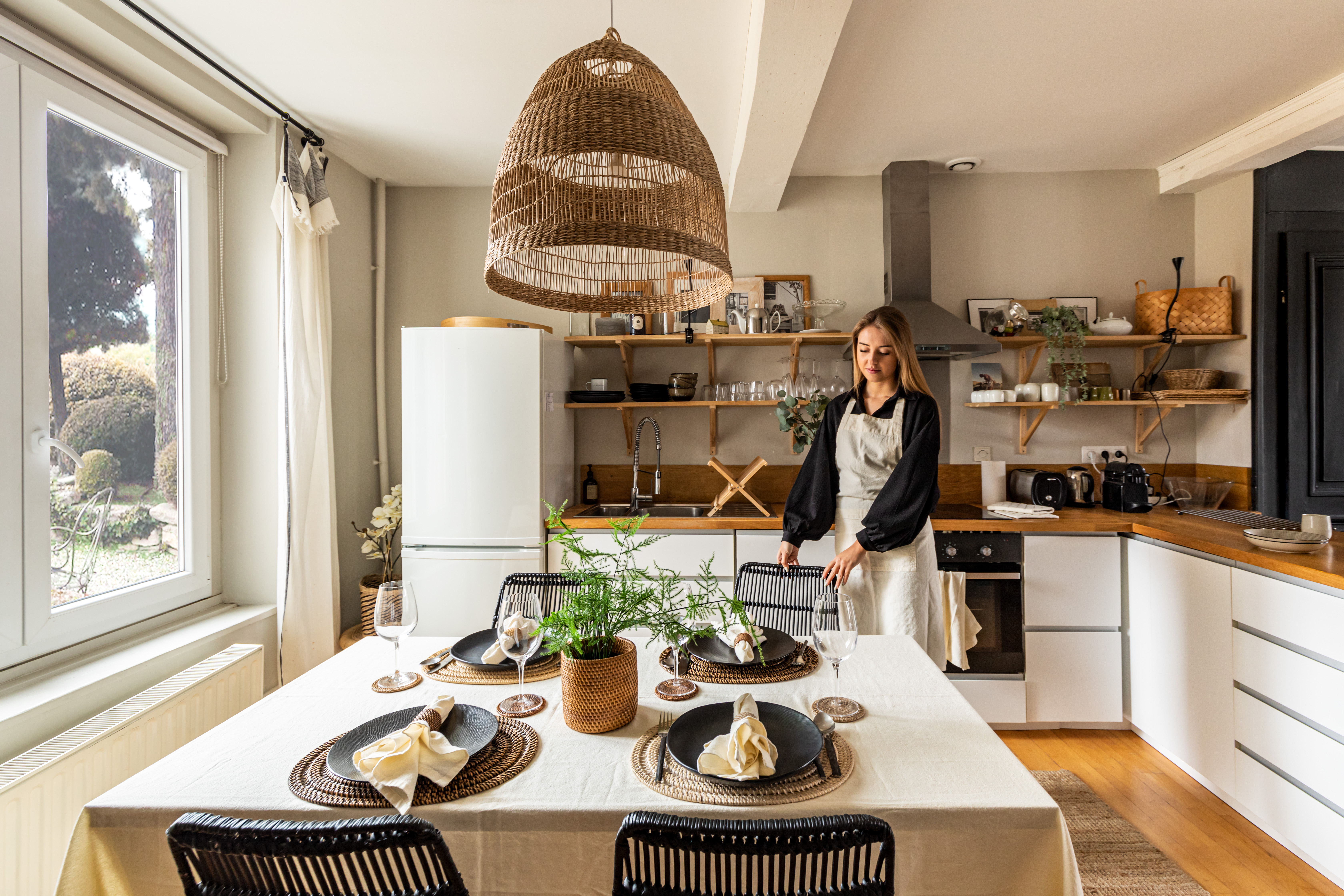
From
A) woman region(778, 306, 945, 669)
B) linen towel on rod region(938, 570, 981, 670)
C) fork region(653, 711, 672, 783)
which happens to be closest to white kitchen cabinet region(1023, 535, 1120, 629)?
linen towel on rod region(938, 570, 981, 670)

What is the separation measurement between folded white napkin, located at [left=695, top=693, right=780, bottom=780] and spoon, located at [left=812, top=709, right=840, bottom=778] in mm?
95

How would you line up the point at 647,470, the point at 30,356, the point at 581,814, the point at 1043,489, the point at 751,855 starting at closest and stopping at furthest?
the point at 751,855, the point at 581,814, the point at 30,356, the point at 1043,489, the point at 647,470

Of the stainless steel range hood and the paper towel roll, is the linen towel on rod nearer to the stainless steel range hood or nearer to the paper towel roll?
the paper towel roll

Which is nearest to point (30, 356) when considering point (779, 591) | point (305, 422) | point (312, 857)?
point (305, 422)

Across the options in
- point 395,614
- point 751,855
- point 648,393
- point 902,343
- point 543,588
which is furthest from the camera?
point 648,393

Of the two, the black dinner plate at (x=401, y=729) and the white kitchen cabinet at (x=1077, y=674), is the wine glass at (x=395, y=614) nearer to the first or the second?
the black dinner plate at (x=401, y=729)

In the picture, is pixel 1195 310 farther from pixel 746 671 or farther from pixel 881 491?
pixel 746 671

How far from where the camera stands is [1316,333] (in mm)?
2848

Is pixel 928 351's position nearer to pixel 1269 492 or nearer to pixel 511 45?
pixel 1269 492

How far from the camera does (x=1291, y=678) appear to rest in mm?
1957

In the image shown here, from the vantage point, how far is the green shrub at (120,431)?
6.41 feet

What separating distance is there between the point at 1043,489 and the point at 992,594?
596mm

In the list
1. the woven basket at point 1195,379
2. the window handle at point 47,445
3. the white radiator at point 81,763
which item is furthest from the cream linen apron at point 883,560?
the window handle at point 47,445

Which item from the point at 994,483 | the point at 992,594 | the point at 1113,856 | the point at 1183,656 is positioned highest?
the point at 994,483
